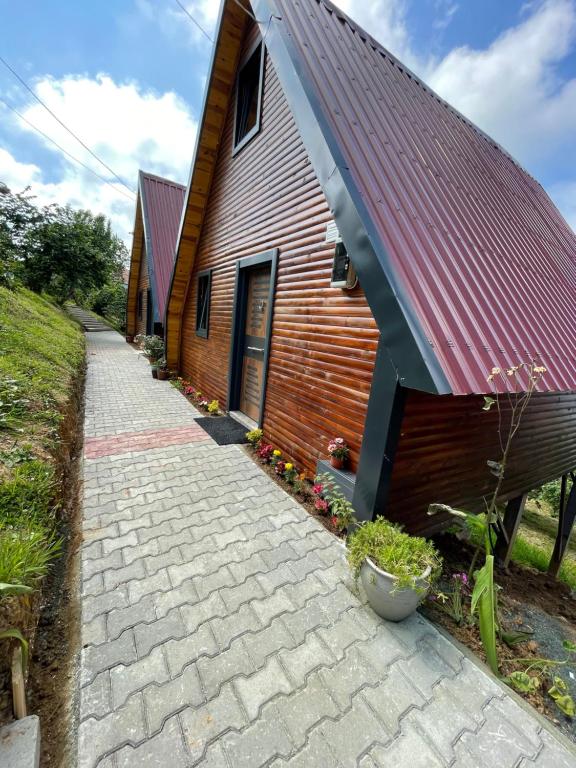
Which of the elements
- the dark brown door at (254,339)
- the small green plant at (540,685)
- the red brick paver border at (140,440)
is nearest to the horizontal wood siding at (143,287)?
the dark brown door at (254,339)

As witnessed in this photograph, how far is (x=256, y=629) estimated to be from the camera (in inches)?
70.9

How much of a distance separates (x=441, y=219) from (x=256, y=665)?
11.3 ft

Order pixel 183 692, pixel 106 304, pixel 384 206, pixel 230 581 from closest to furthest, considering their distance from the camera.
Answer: pixel 183 692 < pixel 230 581 < pixel 384 206 < pixel 106 304

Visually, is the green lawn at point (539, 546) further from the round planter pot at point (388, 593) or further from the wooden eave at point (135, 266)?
the wooden eave at point (135, 266)

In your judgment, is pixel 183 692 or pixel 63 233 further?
pixel 63 233

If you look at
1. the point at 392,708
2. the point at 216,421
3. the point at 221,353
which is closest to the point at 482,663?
the point at 392,708

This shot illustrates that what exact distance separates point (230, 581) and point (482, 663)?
160 cm

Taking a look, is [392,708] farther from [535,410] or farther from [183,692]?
[535,410]

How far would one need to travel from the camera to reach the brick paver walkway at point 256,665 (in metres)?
1.31

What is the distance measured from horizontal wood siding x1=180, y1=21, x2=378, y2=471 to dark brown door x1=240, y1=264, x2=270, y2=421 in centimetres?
41

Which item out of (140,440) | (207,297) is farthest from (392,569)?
(207,297)

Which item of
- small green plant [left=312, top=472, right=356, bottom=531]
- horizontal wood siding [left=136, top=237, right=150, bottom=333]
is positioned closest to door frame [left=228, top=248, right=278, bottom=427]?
small green plant [left=312, top=472, right=356, bottom=531]

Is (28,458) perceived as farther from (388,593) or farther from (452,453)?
(452,453)

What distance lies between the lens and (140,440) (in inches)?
167
